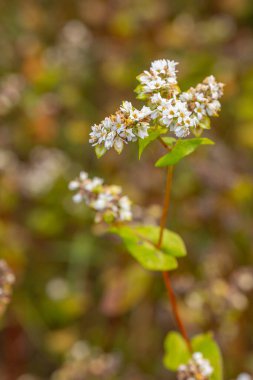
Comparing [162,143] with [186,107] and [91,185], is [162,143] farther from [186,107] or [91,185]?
[91,185]

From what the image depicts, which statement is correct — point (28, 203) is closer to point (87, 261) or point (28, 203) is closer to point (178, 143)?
point (87, 261)

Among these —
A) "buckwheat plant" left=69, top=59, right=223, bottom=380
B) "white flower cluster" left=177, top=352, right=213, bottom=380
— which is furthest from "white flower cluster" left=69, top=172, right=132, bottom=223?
"white flower cluster" left=177, top=352, right=213, bottom=380

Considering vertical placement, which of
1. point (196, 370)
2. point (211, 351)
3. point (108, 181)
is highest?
point (108, 181)

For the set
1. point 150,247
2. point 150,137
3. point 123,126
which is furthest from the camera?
point 150,247

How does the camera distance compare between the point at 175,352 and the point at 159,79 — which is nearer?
the point at 159,79

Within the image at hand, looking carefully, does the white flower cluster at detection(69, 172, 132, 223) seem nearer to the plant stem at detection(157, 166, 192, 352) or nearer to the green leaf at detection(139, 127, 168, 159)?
the plant stem at detection(157, 166, 192, 352)

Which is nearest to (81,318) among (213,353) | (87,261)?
(87,261)

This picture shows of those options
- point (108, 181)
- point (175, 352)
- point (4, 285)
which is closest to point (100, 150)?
point (4, 285)
